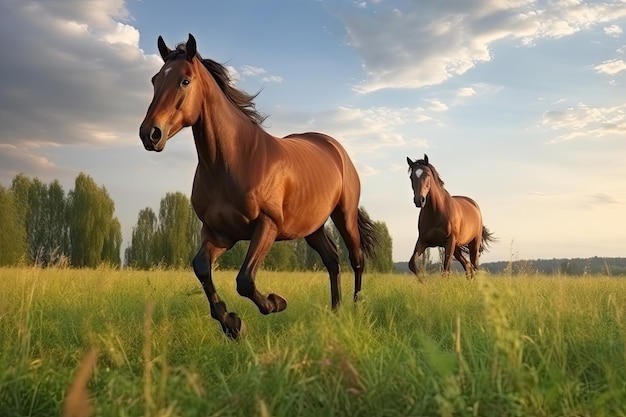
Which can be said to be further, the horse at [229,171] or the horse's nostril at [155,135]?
the horse at [229,171]

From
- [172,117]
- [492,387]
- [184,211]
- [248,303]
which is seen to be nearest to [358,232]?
Result: [248,303]

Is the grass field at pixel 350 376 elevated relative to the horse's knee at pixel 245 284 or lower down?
lower down

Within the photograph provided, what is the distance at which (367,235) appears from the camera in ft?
26.1

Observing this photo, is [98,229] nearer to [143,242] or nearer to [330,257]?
[143,242]

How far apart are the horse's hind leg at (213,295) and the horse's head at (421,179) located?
6380 mm

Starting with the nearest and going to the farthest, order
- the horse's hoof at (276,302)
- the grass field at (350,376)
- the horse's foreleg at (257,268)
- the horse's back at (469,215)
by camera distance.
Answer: the grass field at (350,376) < the horse's foreleg at (257,268) < the horse's hoof at (276,302) < the horse's back at (469,215)

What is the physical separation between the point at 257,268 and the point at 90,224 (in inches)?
1254

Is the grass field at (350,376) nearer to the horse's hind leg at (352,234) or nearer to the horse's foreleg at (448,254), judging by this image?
the horse's hind leg at (352,234)

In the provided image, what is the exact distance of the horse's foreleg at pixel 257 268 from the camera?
455 centimetres

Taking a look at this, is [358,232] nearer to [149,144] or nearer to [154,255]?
[149,144]

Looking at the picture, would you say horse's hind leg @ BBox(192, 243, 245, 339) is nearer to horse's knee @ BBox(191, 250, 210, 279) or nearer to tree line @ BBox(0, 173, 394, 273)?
horse's knee @ BBox(191, 250, 210, 279)

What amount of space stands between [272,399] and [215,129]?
288 cm

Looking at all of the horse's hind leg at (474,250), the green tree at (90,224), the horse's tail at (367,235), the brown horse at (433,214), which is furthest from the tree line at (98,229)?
the horse's tail at (367,235)

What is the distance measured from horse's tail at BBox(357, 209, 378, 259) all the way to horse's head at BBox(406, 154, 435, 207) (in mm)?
2811
